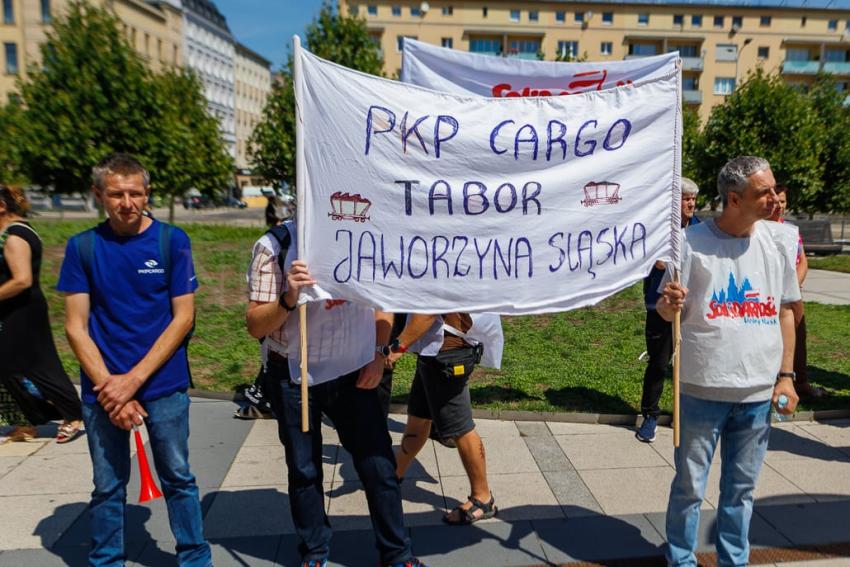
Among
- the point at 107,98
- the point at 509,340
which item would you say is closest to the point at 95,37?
the point at 107,98

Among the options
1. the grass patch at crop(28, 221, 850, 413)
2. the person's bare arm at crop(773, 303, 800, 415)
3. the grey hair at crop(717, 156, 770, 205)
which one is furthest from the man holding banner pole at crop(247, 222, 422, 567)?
the grass patch at crop(28, 221, 850, 413)

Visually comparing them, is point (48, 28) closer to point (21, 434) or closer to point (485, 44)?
point (485, 44)

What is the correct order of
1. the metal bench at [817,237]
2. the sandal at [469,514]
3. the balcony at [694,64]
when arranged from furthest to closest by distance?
1. the balcony at [694,64]
2. the metal bench at [817,237]
3. the sandal at [469,514]

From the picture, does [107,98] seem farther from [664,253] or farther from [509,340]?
[664,253]

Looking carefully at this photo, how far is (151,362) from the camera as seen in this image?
2807 mm

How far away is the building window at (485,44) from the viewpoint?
67500 mm

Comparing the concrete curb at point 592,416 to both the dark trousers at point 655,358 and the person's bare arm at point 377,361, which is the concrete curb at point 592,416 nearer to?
the dark trousers at point 655,358

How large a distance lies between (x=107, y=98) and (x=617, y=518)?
15337mm

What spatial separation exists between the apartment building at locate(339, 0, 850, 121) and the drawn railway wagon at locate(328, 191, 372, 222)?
66.9 meters

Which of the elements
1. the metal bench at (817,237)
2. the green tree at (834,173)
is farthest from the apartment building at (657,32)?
the metal bench at (817,237)

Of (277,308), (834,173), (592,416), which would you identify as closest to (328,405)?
(277,308)

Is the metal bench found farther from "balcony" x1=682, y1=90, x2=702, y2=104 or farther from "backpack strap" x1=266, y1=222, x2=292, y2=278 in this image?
"balcony" x1=682, y1=90, x2=702, y2=104

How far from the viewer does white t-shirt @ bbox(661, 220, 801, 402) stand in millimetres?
2773

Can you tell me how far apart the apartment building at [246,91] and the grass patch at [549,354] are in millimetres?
76083
